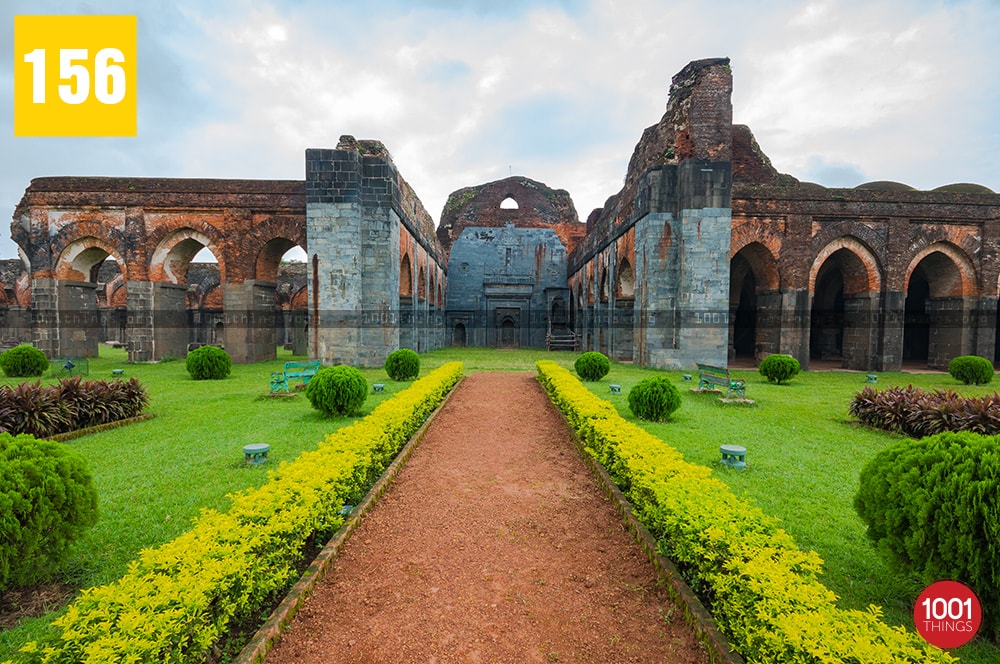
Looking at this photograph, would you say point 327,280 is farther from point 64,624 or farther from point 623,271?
point 64,624

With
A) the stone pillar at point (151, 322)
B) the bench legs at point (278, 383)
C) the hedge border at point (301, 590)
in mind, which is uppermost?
the stone pillar at point (151, 322)

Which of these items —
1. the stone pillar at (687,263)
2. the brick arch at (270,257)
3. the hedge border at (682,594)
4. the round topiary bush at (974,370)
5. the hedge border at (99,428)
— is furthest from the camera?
the brick arch at (270,257)

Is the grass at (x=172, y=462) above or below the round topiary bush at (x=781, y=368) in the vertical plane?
below

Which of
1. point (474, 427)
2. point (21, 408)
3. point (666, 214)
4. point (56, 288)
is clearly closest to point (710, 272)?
point (666, 214)

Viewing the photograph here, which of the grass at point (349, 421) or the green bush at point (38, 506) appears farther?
the grass at point (349, 421)

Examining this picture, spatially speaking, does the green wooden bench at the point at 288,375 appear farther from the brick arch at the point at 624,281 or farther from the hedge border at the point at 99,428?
the brick arch at the point at 624,281

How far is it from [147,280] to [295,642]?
65.2 feet

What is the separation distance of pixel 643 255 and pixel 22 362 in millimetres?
19013

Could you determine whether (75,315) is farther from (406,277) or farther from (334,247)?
(406,277)

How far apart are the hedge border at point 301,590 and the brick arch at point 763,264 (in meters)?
15.7

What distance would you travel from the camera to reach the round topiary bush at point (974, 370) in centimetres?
1203

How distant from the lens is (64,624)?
1840mm

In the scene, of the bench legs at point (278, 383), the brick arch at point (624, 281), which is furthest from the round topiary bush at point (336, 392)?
the brick arch at point (624, 281)

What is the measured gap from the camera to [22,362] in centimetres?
1217
